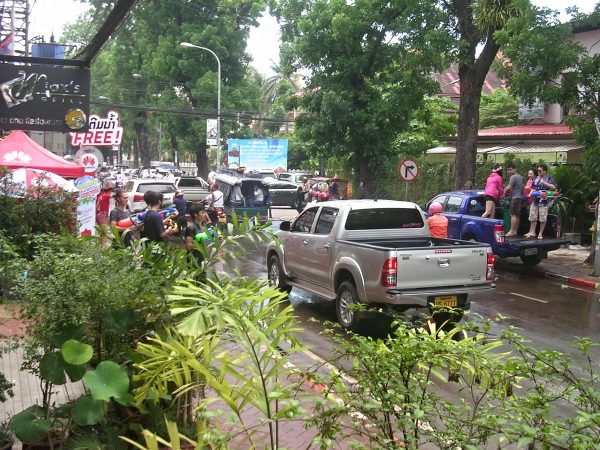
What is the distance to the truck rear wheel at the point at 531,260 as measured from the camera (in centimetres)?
1523

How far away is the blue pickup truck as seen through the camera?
1434cm

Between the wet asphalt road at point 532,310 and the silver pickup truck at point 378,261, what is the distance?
→ 1.58ft

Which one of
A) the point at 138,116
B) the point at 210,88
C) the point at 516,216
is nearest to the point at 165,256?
the point at 516,216

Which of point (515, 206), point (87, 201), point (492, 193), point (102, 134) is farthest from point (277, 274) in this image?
point (102, 134)

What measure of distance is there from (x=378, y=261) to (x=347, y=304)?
0.93 metres

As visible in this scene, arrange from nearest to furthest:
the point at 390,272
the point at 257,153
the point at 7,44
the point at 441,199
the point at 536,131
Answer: the point at 390,272
the point at 441,199
the point at 7,44
the point at 536,131
the point at 257,153

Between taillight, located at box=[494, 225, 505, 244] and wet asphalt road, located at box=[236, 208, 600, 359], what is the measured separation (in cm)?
88

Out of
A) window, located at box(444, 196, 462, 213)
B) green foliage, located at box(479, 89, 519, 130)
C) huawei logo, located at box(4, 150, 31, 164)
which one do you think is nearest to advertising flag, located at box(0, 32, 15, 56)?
huawei logo, located at box(4, 150, 31, 164)

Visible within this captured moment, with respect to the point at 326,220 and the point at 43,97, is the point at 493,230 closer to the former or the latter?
the point at 326,220

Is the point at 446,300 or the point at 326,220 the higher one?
the point at 326,220

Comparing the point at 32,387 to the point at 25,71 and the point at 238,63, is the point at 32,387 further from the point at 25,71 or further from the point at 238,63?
the point at 238,63

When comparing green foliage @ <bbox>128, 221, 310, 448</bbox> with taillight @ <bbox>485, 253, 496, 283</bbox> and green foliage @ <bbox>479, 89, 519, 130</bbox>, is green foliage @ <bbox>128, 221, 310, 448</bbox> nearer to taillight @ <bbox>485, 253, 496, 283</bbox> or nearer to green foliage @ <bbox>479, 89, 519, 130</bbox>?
taillight @ <bbox>485, 253, 496, 283</bbox>

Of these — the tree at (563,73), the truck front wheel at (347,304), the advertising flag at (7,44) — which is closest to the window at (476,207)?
the tree at (563,73)

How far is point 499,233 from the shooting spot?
46.7 ft
